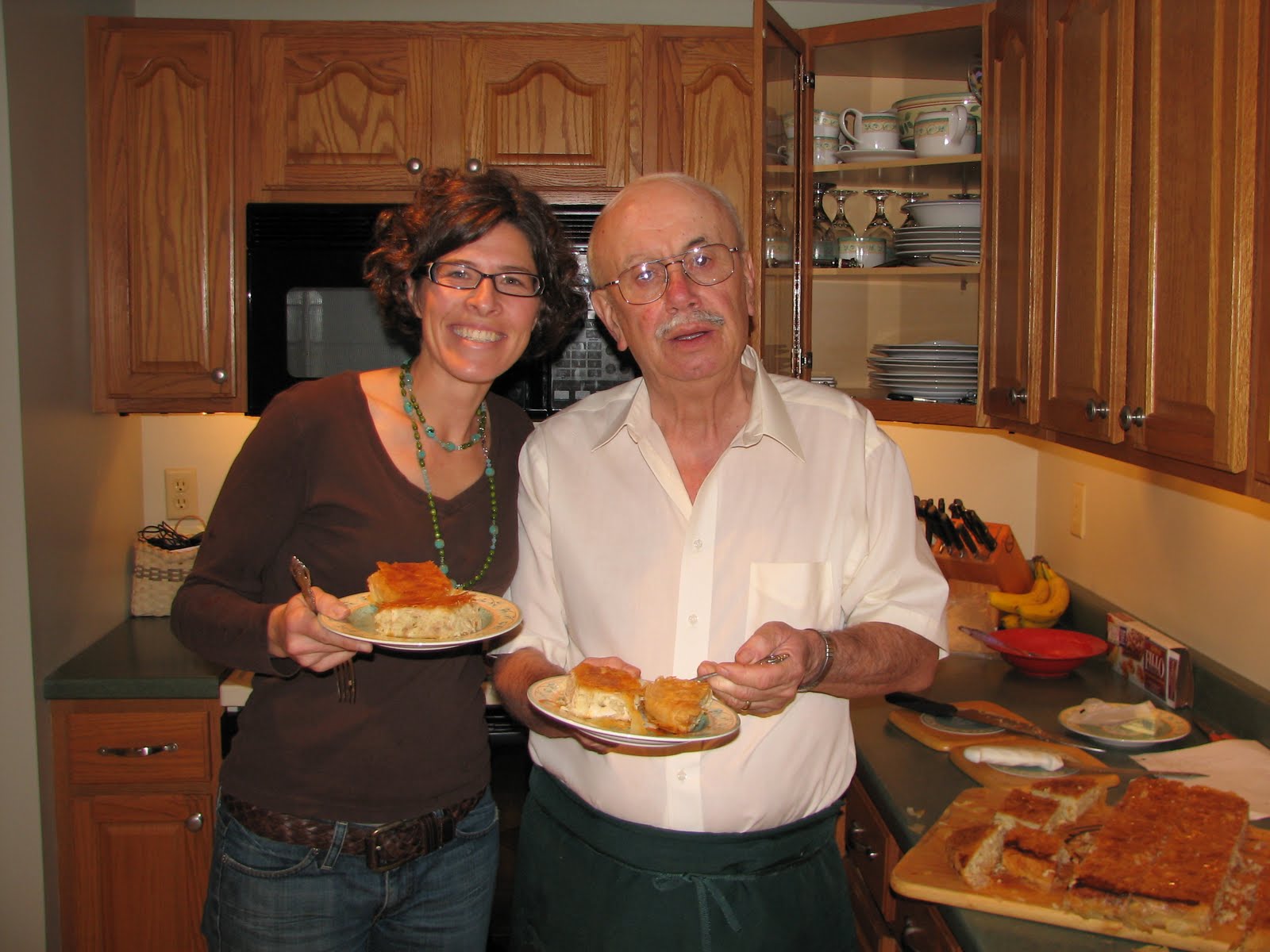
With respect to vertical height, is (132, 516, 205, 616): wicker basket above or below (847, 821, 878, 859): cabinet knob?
above

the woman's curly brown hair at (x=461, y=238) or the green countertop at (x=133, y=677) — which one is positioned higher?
the woman's curly brown hair at (x=461, y=238)

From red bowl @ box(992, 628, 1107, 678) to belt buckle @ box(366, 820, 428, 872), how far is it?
59.5 inches

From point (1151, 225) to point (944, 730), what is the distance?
1.02 m

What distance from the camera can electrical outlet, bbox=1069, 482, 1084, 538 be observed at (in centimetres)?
289

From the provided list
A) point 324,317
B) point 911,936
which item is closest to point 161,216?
point 324,317

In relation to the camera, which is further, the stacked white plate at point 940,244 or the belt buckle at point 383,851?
the stacked white plate at point 940,244

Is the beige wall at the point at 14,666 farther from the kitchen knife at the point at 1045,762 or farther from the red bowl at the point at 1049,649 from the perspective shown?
the red bowl at the point at 1049,649

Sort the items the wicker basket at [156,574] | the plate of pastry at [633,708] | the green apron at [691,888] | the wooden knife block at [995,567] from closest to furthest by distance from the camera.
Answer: the plate of pastry at [633,708] → the green apron at [691,888] → the wooden knife block at [995,567] → the wicker basket at [156,574]

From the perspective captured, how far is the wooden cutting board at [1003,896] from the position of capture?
53.3 inches

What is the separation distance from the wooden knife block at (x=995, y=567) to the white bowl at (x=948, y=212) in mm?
850

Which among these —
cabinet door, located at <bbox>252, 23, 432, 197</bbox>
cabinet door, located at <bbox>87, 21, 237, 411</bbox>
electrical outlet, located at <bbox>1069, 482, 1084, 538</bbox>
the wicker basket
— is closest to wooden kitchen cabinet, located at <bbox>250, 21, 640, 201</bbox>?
cabinet door, located at <bbox>252, 23, 432, 197</bbox>

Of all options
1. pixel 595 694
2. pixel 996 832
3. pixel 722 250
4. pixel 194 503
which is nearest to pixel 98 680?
pixel 194 503

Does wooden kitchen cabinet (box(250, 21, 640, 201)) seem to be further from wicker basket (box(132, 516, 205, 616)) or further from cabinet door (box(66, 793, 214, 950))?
cabinet door (box(66, 793, 214, 950))

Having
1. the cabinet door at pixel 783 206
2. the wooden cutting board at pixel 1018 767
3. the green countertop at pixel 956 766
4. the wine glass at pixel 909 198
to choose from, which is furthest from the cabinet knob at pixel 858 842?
the wine glass at pixel 909 198
